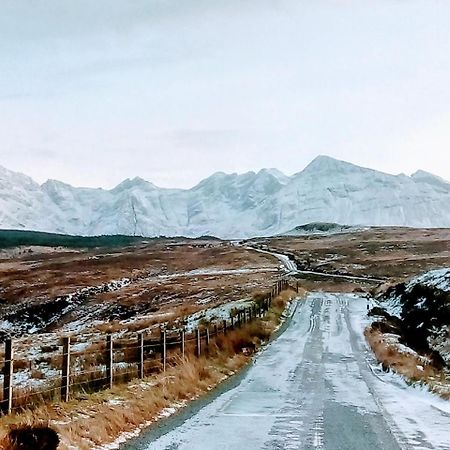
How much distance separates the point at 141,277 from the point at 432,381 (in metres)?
73.8

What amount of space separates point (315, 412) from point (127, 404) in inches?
178

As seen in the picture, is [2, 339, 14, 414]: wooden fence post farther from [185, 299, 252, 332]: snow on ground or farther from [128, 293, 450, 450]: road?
[185, 299, 252, 332]: snow on ground

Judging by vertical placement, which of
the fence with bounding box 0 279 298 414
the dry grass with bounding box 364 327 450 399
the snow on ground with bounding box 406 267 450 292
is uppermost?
the snow on ground with bounding box 406 267 450 292

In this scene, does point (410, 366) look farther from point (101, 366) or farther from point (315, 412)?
point (101, 366)

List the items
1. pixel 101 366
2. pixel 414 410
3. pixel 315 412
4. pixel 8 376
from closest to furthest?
pixel 8 376, pixel 315 412, pixel 414 410, pixel 101 366

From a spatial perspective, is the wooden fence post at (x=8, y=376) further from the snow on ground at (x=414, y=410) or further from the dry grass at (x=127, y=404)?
the snow on ground at (x=414, y=410)

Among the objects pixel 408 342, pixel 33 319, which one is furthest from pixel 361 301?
pixel 33 319

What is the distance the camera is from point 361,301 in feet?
189

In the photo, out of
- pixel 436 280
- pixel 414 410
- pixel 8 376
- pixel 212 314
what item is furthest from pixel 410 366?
pixel 436 280

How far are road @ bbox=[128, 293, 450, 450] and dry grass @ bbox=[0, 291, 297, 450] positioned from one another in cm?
75

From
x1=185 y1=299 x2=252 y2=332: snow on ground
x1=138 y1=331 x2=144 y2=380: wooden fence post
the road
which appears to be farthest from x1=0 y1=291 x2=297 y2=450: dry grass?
x1=185 y1=299 x2=252 y2=332: snow on ground

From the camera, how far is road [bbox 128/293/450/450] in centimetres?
1288

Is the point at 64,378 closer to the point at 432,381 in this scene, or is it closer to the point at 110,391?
the point at 110,391

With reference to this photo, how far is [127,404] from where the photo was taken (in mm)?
14633
